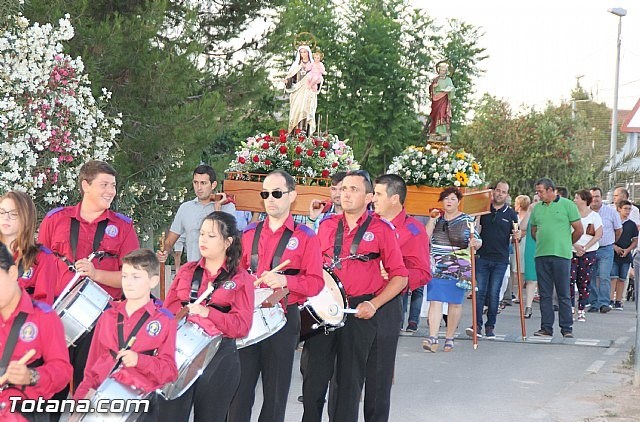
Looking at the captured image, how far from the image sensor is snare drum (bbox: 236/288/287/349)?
684 cm

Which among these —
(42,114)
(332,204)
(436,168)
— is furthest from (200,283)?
(436,168)

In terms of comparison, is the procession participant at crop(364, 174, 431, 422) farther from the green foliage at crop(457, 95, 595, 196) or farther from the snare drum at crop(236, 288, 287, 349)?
the green foliage at crop(457, 95, 595, 196)

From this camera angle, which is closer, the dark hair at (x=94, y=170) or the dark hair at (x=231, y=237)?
the dark hair at (x=231, y=237)

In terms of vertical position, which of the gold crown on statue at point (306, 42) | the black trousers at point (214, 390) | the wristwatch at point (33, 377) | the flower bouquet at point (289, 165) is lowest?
the black trousers at point (214, 390)

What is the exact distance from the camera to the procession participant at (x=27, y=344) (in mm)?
5039

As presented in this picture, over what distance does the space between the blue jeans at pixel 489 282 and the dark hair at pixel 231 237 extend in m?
8.10

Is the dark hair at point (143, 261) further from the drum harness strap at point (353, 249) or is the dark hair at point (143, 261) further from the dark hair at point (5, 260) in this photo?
the drum harness strap at point (353, 249)

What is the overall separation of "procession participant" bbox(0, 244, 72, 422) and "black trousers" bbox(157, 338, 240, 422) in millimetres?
1103

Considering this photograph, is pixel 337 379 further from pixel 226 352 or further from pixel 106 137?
pixel 106 137

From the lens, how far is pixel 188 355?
5.92 m

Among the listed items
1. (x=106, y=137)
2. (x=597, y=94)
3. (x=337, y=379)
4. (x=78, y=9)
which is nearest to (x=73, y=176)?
(x=106, y=137)

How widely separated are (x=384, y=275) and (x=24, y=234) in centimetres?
270

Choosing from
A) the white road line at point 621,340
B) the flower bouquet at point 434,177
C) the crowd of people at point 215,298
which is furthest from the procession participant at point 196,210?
the white road line at point 621,340

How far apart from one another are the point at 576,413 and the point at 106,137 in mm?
5718
